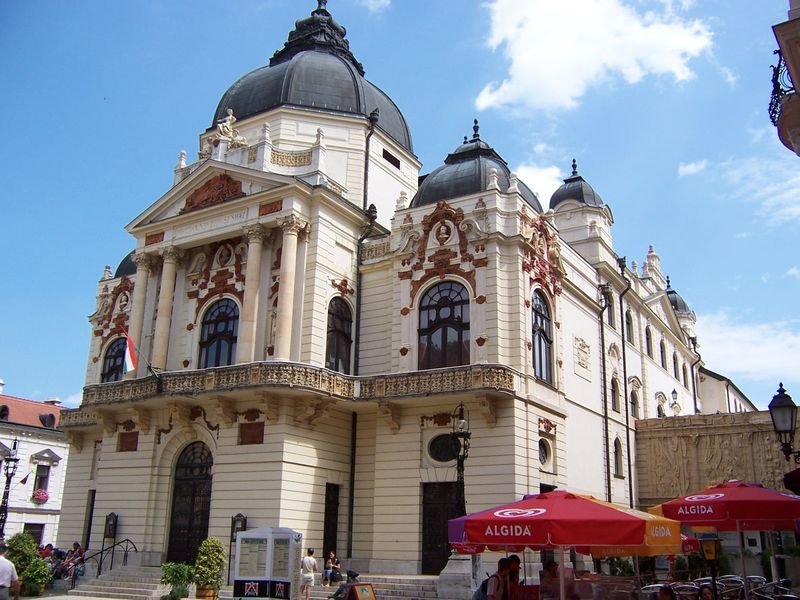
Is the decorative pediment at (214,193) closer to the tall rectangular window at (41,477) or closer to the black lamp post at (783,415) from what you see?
the black lamp post at (783,415)

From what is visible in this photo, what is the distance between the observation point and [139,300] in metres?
31.8

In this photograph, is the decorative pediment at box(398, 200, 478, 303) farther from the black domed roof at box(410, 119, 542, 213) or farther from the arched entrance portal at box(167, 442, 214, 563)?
the arched entrance portal at box(167, 442, 214, 563)

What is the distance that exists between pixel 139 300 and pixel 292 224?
25.5 ft

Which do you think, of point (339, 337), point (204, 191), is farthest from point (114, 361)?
point (339, 337)

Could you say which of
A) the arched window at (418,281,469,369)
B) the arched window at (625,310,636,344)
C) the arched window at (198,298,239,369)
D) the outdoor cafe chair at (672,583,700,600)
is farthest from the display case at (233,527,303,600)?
the arched window at (625,310,636,344)

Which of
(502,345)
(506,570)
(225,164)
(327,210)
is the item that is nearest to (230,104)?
(225,164)

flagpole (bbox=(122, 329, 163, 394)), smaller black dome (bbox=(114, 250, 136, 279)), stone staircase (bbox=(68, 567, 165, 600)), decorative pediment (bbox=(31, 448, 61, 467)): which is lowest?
stone staircase (bbox=(68, 567, 165, 600))

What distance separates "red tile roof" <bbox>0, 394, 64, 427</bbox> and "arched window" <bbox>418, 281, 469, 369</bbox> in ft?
109

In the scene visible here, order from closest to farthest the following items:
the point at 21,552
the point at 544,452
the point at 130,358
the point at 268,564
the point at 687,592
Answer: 1. the point at 687,592
2. the point at 268,564
3. the point at 21,552
4. the point at 544,452
5. the point at 130,358

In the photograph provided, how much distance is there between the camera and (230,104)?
1432 inches

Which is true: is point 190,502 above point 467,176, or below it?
below

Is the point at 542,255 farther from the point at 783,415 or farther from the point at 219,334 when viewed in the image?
the point at 783,415

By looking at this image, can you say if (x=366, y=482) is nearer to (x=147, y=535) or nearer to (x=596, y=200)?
(x=147, y=535)

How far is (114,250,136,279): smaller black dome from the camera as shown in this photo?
A: 3784 cm
